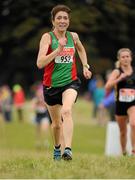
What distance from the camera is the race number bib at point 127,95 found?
36.3ft

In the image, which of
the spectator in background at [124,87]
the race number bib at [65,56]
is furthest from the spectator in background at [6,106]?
the race number bib at [65,56]

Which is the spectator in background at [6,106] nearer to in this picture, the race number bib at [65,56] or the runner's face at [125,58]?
the runner's face at [125,58]

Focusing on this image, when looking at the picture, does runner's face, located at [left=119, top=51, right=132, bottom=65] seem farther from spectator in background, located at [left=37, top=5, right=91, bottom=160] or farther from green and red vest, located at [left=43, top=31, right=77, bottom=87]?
green and red vest, located at [left=43, top=31, right=77, bottom=87]

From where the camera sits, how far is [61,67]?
29.5ft

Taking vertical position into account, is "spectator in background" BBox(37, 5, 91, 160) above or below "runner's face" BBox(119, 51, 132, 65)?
below

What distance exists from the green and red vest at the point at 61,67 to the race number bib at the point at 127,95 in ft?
7.14

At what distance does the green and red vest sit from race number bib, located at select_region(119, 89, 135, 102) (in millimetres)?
2177

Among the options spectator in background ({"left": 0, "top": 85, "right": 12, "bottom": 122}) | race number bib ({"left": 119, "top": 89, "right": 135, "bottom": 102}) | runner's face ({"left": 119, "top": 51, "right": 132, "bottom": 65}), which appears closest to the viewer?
race number bib ({"left": 119, "top": 89, "right": 135, "bottom": 102})

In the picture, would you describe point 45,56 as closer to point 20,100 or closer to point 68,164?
point 68,164

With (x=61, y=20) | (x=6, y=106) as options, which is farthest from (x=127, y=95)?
(x=6, y=106)

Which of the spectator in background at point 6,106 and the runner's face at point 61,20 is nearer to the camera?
the runner's face at point 61,20

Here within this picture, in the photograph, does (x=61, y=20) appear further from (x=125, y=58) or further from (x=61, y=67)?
(x=125, y=58)

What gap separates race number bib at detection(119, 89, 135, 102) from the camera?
1106cm

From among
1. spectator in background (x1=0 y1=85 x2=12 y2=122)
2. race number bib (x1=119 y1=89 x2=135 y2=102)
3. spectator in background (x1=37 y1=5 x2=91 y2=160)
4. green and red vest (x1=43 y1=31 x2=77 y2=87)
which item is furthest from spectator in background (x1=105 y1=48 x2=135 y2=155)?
spectator in background (x1=0 y1=85 x2=12 y2=122)
